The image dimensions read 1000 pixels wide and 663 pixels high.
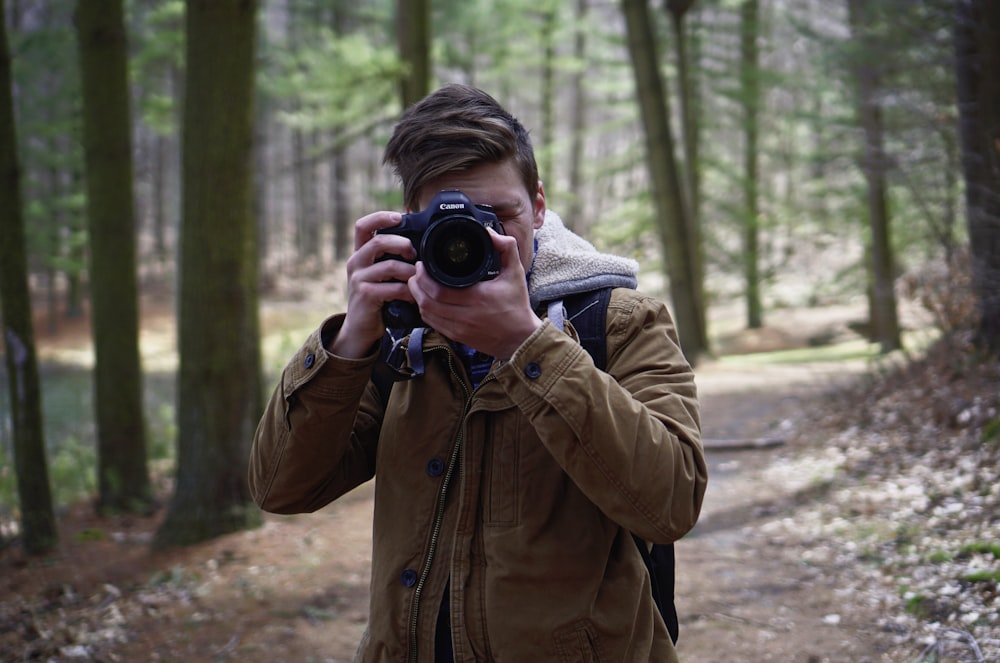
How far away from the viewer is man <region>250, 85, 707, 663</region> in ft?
5.10

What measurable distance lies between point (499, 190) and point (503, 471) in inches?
23.5

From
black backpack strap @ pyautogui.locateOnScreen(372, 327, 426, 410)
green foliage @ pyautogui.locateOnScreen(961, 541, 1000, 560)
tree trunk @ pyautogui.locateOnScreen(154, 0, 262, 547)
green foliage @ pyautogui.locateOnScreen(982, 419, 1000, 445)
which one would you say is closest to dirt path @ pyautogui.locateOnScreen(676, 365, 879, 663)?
green foliage @ pyautogui.locateOnScreen(961, 541, 1000, 560)

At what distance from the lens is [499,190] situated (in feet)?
5.90

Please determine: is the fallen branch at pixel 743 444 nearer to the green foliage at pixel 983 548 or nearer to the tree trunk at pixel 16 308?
the green foliage at pixel 983 548

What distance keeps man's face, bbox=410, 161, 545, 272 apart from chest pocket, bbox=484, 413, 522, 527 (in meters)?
0.38

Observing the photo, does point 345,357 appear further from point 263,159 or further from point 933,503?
point 263,159

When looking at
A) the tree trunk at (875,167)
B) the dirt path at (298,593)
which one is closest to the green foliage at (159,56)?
the dirt path at (298,593)

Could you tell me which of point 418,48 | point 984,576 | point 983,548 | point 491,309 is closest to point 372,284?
point 491,309

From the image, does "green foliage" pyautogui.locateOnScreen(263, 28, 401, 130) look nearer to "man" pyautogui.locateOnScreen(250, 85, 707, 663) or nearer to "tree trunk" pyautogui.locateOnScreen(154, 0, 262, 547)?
"tree trunk" pyautogui.locateOnScreen(154, 0, 262, 547)

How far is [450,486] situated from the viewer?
1.74 metres

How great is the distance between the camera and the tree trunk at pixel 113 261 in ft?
26.1

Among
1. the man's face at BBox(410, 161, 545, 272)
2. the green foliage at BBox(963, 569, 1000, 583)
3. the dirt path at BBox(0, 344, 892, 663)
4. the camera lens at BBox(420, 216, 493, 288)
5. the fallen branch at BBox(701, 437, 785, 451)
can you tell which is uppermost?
the man's face at BBox(410, 161, 545, 272)

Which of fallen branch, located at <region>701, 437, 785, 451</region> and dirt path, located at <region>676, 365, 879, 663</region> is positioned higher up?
dirt path, located at <region>676, 365, 879, 663</region>

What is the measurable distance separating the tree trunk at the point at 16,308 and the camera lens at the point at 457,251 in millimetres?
5683
